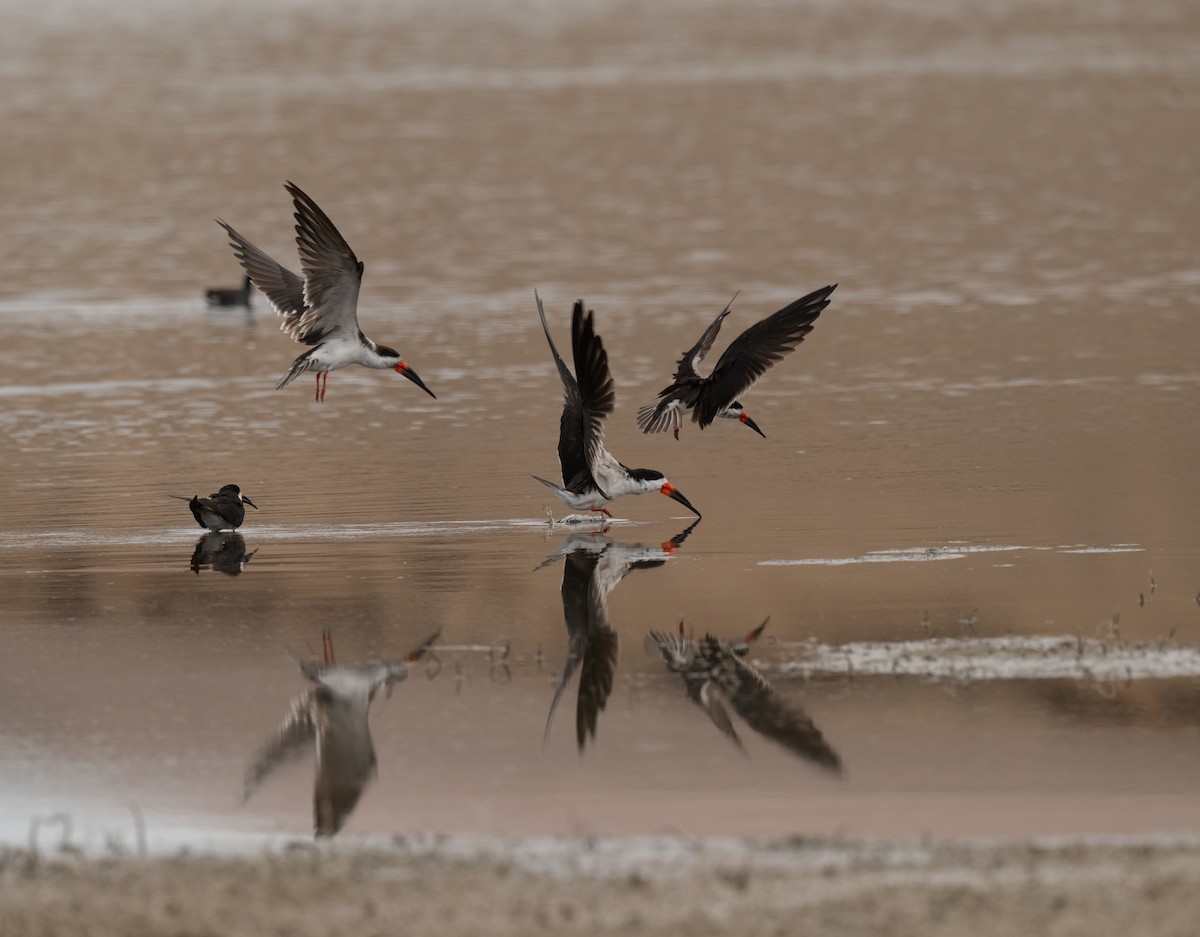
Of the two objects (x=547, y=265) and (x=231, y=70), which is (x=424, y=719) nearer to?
(x=547, y=265)

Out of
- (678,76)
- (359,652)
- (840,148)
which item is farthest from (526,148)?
(359,652)

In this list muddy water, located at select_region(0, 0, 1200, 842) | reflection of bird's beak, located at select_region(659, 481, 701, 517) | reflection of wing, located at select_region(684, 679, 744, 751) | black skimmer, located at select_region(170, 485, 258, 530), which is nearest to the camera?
muddy water, located at select_region(0, 0, 1200, 842)

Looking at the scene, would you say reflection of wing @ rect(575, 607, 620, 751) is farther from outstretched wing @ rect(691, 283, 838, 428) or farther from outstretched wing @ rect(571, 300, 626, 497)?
outstretched wing @ rect(691, 283, 838, 428)

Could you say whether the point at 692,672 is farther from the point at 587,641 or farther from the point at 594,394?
the point at 594,394

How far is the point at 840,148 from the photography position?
4350 cm

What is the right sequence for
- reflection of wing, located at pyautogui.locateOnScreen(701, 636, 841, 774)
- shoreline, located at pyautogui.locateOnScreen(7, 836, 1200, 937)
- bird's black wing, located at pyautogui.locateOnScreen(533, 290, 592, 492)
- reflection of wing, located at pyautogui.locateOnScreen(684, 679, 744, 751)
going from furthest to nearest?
bird's black wing, located at pyautogui.locateOnScreen(533, 290, 592, 492)
reflection of wing, located at pyautogui.locateOnScreen(684, 679, 744, 751)
reflection of wing, located at pyautogui.locateOnScreen(701, 636, 841, 774)
shoreline, located at pyautogui.locateOnScreen(7, 836, 1200, 937)

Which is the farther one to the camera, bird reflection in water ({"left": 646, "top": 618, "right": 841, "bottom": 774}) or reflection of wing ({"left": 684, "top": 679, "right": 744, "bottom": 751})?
reflection of wing ({"left": 684, "top": 679, "right": 744, "bottom": 751})

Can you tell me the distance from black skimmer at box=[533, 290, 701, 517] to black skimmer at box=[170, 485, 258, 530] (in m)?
2.16

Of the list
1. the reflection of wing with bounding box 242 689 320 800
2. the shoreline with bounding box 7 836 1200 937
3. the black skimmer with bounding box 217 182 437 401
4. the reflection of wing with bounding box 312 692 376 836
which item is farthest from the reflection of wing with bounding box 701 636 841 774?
the black skimmer with bounding box 217 182 437 401

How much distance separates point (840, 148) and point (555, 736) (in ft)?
115

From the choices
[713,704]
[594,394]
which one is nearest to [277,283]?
[594,394]

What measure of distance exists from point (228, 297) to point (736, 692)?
19.1m

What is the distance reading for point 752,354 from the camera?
16.0 meters

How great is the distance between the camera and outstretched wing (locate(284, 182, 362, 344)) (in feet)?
50.4
